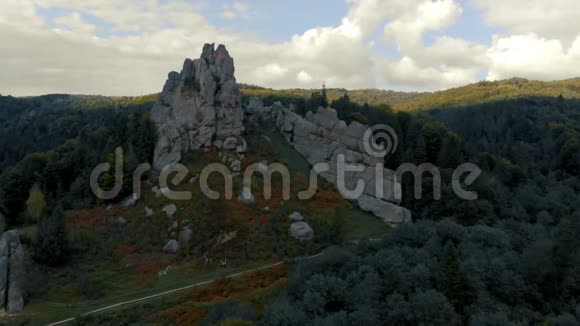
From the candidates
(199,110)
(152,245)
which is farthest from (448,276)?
(199,110)

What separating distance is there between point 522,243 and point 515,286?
45.4 feet

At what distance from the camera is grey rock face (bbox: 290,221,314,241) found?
158ft

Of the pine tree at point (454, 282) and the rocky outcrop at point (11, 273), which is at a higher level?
the pine tree at point (454, 282)

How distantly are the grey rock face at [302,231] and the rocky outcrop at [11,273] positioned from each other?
26589mm

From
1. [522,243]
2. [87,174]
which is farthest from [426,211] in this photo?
[87,174]

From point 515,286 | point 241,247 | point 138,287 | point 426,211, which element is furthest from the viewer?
point 426,211

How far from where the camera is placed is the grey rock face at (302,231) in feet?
158

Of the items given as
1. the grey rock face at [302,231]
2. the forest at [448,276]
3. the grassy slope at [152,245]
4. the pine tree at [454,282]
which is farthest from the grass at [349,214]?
the pine tree at [454,282]

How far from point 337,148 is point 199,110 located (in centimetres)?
2211

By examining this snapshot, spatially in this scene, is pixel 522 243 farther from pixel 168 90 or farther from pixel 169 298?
pixel 168 90

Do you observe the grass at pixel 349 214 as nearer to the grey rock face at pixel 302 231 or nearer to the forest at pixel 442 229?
the grey rock face at pixel 302 231

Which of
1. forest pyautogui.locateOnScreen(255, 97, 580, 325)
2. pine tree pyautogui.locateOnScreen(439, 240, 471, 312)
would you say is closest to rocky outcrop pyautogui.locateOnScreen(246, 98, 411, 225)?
forest pyautogui.locateOnScreen(255, 97, 580, 325)

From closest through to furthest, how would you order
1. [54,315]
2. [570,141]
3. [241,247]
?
[54,315], [241,247], [570,141]

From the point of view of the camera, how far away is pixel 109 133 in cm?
7469
